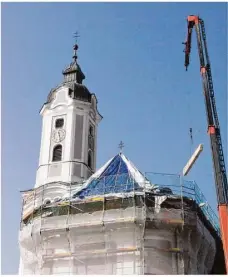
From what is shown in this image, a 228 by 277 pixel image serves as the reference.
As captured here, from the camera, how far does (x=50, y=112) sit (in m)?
33.1

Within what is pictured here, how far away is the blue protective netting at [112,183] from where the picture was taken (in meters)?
26.5

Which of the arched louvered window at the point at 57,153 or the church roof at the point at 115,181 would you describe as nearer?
the church roof at the point at 115,181

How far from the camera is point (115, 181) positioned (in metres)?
27.2

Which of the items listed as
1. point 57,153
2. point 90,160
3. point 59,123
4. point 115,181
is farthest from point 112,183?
point 59,123

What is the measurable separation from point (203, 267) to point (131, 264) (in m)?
4.60

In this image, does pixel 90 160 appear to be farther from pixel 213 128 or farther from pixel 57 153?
pixel 213 128

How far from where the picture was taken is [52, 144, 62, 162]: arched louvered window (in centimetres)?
3150

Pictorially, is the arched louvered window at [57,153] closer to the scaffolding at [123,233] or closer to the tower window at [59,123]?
the tower window at [59,123]

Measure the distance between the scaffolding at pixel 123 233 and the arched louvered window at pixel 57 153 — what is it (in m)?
5.10

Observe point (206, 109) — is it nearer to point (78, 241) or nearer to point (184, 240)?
point (184, 240)

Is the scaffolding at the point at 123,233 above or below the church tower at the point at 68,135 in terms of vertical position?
below

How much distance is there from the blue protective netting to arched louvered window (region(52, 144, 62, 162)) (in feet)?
12.9

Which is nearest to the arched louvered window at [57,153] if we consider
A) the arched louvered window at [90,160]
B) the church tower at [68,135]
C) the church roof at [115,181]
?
the church tower at [68,135]

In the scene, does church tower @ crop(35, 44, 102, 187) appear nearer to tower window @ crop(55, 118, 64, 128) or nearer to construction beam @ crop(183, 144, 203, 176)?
tower window @ crop(55, 118, 64, 128)
